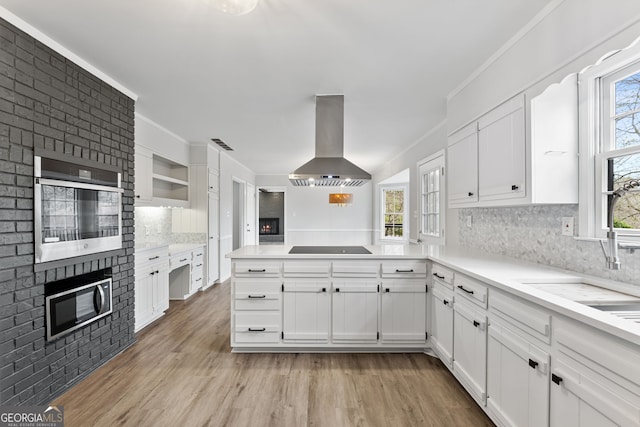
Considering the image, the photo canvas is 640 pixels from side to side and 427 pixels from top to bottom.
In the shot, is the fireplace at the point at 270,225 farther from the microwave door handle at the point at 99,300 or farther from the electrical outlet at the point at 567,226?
the electrical outlet at the point at 567,226

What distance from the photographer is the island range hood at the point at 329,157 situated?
9.63 feet

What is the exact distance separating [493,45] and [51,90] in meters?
3.05

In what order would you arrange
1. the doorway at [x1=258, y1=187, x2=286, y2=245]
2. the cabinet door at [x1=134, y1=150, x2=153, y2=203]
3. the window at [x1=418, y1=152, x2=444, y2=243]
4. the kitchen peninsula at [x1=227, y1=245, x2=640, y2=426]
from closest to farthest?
the kitchen peninsula at [x1=227, y1=245, x2=640, y2=426] < the cabinet door at [x1=134, y1=150, x2=153, y2=203] < the window at [x1=418, y1=152, x2=444, y2=243] < the doorway at [x1=258, y1=187, x2=286, y2=245]

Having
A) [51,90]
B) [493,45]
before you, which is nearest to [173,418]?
[51,90]

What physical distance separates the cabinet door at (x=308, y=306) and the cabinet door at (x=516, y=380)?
4.29ft

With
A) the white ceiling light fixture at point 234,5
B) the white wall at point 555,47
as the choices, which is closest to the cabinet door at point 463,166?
the white wall at point 555,47

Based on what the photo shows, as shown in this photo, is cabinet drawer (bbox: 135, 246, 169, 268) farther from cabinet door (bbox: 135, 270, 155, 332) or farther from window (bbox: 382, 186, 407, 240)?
window (bbox: 382, 186, 407, 240)

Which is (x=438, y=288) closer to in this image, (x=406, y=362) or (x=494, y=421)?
(x=406, y=362)

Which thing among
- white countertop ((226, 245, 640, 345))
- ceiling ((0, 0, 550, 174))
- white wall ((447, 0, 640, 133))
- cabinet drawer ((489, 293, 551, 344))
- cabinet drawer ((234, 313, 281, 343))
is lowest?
cabinet drawer ((234, 313, 281, 343))

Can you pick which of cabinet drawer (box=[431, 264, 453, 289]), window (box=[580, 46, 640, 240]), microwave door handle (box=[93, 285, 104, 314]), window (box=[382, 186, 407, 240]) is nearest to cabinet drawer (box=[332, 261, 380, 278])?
cabinet drawer (box=[431, 264, 453, 289])

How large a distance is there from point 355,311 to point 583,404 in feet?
5.49

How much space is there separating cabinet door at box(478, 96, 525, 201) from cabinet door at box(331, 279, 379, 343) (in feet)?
4.00

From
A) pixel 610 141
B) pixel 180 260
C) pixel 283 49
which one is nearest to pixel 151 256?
pixel 180 260

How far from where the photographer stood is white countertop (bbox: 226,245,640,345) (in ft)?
3.43
